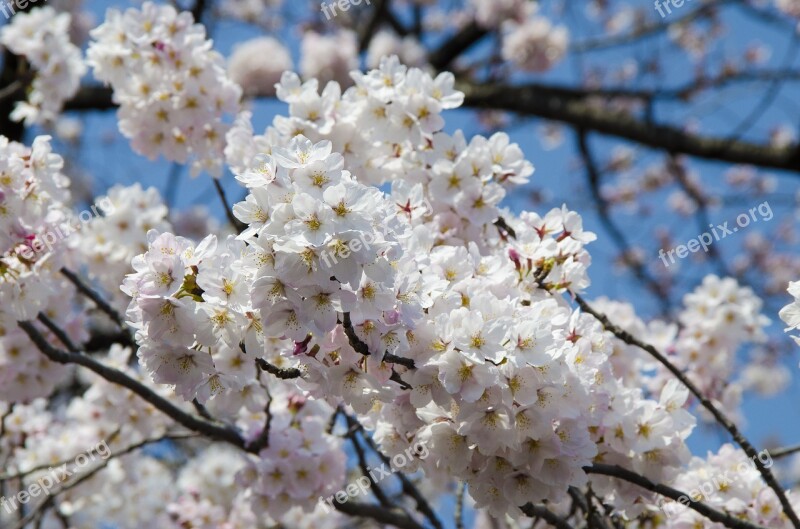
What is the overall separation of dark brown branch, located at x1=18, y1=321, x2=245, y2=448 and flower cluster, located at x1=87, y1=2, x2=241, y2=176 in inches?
32.4

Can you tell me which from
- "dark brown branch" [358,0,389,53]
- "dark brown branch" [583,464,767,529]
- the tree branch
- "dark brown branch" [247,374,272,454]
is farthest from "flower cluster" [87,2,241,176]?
"dark brown branch" [358,0,389,53]

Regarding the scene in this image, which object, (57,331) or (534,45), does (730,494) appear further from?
(534,45)

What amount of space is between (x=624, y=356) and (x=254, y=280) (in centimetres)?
154

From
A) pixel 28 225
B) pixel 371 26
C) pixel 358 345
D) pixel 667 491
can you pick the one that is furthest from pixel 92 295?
pixel 371 26

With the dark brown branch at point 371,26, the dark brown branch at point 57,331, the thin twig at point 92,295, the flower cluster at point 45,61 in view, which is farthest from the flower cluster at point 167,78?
the dark brown branch at point 371,26

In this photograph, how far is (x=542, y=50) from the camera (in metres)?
7.54

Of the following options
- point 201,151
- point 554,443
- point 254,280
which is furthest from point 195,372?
point 201,151

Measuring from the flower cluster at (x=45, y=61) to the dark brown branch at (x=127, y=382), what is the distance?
1.15 m

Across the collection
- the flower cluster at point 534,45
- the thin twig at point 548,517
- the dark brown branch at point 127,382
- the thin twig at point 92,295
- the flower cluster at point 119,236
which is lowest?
the thin twig at point 548,517

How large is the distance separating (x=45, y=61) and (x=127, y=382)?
63.5 inches

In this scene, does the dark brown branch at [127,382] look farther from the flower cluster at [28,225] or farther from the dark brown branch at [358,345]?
the dark brown branch at [358,345]

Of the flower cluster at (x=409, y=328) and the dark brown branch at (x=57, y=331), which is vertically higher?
the dark brown branch at (x=57, y=331)

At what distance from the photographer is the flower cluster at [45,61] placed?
313 centimetres

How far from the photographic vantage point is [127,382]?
224 cm
